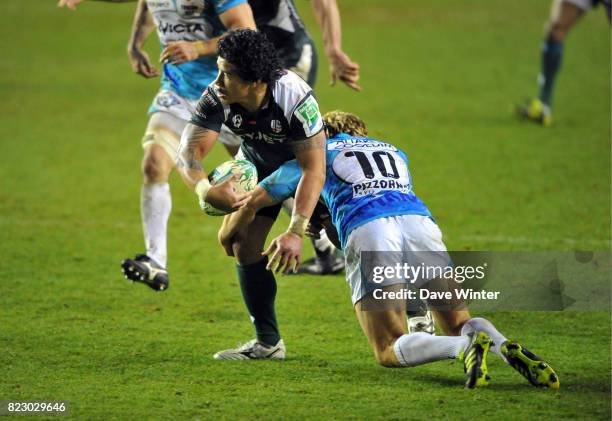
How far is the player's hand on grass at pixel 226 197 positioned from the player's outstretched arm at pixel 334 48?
67.0 inches

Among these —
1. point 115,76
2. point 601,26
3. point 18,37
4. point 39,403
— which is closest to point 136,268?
point 39,403

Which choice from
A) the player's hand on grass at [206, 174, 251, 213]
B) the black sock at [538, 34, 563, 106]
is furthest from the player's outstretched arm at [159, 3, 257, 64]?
the black sock at [538, 34, 563, 106]

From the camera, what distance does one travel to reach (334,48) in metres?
7.43

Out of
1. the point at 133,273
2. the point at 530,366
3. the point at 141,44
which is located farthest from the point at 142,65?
the point at 530,366

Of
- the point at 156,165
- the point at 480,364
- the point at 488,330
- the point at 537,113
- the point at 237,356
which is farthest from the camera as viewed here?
the point at 537,113

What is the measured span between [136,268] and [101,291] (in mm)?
802

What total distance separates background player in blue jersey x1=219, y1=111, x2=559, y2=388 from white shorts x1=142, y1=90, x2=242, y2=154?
1.50 m

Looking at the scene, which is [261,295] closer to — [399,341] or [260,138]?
[260,138]

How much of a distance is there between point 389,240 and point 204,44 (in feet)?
7.01

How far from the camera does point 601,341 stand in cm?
647

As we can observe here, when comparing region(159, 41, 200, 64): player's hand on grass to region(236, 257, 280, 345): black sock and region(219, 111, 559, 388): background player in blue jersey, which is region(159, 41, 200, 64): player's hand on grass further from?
region(236, 257, 280, 345): black sock

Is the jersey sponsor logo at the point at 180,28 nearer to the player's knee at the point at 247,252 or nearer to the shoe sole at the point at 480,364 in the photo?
the player's knee at the point at 247,252

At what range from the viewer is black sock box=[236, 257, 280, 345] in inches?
245

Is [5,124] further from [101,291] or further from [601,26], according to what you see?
[601,26]
